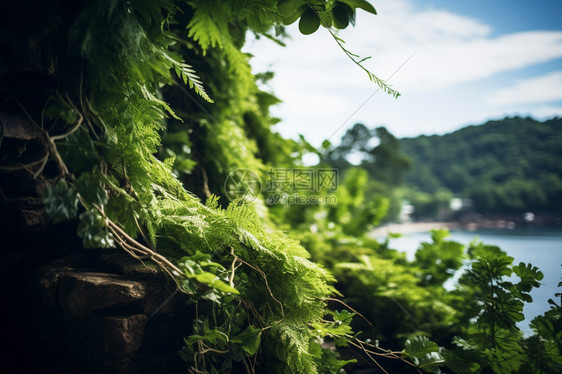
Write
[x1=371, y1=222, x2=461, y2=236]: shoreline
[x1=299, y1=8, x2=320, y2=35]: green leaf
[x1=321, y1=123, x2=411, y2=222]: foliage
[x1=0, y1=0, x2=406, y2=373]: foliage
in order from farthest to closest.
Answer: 1. [x1=321, y1=123, x2=411, y2=222]: foliage
2. [x1=371, y1=222, x2=461, y2=236]: shoreline
3. [x1=299, y1=8, x2=320, y2=35]: green leaf
4. [x1=0, y1=0, x2=406, y2=373]: foliage

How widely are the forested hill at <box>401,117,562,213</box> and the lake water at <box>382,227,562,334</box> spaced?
0.20 metres

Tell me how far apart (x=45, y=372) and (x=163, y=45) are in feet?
4.02

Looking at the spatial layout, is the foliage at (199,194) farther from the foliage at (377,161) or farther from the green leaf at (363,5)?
the foliage at (377,161)

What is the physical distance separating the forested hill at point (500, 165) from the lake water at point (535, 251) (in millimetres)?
202

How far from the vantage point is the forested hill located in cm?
198

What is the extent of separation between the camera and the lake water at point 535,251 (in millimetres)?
1273

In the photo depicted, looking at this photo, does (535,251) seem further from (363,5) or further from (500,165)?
(363,5)

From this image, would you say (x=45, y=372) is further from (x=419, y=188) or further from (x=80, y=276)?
(x=419, y=188)

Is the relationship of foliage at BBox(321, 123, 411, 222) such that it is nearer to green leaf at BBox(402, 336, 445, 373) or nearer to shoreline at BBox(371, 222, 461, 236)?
shoreline at BBox(371, 222, 461, 236)

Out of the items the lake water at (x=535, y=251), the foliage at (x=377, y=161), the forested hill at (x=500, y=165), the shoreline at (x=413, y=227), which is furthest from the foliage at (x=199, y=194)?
the foliage at (x=377, y=161)

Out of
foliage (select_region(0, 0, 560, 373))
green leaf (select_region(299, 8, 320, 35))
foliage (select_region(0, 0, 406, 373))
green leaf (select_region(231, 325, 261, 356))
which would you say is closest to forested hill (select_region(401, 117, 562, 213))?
foliage (select_region(0, 0, 560, 373))

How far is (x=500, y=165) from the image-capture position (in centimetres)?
237

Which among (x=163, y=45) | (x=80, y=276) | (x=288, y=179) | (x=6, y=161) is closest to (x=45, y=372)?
(x=80, y=276)

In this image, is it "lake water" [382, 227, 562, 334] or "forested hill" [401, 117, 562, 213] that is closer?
"lake water" [382, 227, 562, 334]
